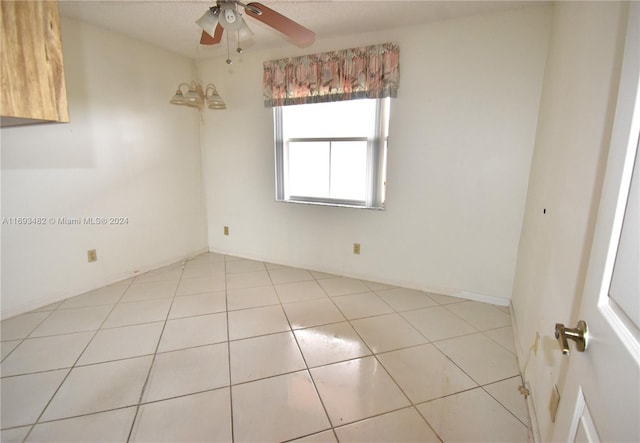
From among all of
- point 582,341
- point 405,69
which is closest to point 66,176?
point 405,69

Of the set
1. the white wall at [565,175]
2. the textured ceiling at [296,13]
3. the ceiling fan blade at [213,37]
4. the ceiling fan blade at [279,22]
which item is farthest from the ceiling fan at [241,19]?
the white wall at [565,175]

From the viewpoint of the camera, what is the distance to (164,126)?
3252 mm

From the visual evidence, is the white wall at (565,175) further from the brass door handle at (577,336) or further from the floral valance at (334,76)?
the floral valance at (334,76)

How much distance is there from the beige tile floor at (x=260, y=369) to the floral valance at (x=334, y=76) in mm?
1921

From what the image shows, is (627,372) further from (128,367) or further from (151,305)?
(151,305)

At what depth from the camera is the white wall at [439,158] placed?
227 centimetres

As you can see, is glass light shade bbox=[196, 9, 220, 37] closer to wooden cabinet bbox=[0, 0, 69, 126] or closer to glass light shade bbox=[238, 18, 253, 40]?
glass light shade bbox=[238, 18, 253, 40]

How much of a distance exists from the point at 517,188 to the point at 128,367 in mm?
3025

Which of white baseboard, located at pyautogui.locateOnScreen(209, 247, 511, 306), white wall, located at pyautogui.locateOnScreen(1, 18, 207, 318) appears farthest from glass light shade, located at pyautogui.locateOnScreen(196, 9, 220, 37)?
white baseboard, located at pyautogui.locateOnScreen(209, 247, 511, 306)

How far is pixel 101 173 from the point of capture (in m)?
2.74

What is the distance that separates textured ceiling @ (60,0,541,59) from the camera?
217 centimetres

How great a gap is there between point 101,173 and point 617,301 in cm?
346

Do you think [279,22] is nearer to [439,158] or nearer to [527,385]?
[439,158]

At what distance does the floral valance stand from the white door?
2.13 m
